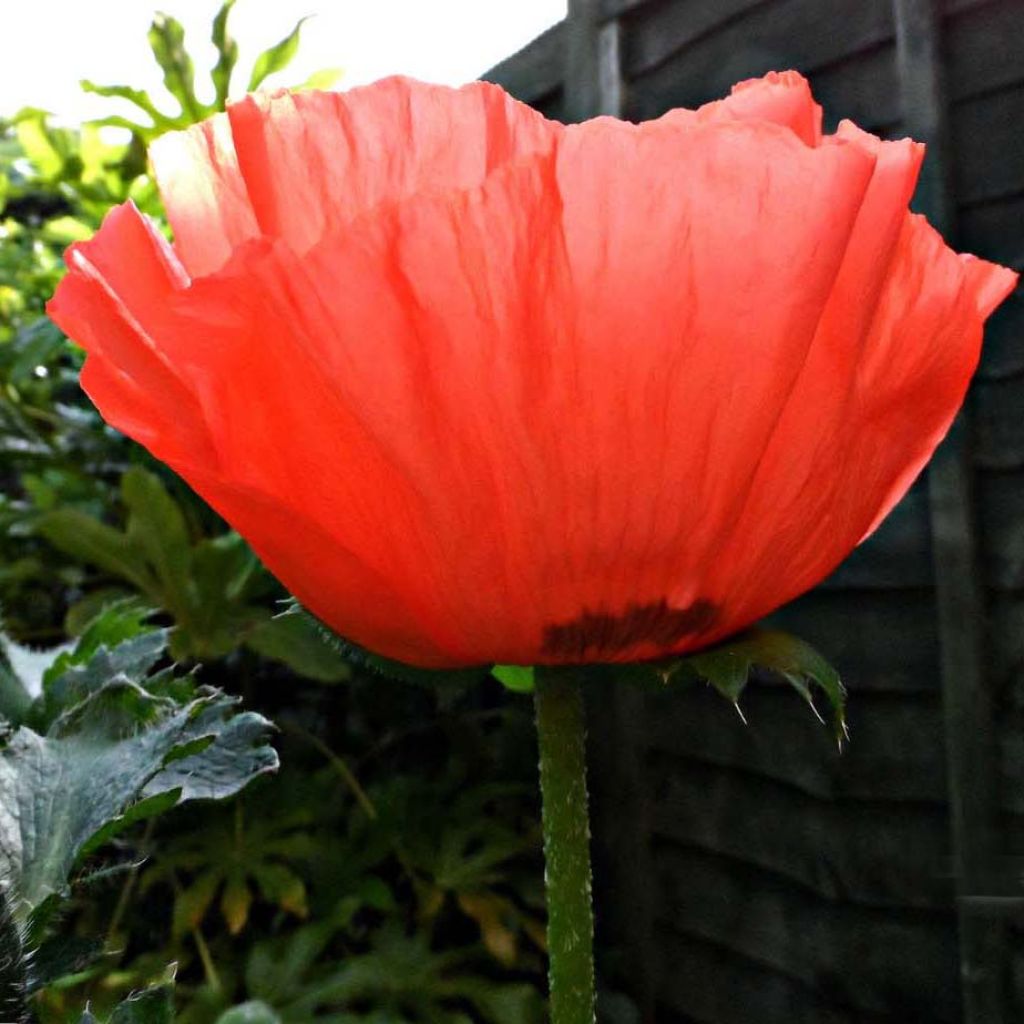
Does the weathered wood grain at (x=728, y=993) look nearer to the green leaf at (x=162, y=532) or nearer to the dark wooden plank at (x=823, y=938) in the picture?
the dark wooden plank at (x=823, y=938)

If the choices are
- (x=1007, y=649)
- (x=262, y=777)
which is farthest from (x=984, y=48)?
(x=262, y=777)

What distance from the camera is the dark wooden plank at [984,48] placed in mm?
1209

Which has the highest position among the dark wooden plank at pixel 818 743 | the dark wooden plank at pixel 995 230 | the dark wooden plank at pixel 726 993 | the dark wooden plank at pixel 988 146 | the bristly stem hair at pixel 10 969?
the dark wooden plank at pixel 988 146

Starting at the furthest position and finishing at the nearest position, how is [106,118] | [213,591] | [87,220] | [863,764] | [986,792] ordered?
1. [87,220]
2. [106,118]
3. [213,591]
4. [863,764]
5. [986,792]

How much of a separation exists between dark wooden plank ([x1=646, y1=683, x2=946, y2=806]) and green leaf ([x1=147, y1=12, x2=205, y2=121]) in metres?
1.03

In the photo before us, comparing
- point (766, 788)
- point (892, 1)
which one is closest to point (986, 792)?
point (766, 788)

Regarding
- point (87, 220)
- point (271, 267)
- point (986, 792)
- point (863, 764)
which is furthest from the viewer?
point (87, 220)

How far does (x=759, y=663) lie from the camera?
281 millimetres

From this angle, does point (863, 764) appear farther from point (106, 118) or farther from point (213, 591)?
point (106, 118)

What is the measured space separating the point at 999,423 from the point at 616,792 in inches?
32.1

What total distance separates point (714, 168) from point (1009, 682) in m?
1.12

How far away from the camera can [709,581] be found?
27 cm

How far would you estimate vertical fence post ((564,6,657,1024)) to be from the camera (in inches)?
68.4

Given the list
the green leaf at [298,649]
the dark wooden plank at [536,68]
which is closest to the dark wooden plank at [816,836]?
the green leaf at [298,649]
